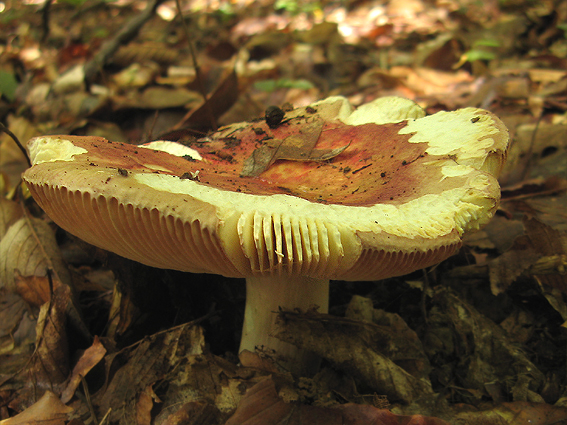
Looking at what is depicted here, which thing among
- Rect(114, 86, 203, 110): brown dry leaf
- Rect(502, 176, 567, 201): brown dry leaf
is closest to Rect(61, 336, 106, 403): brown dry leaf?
Rect(502, 176, 567, 201): brown dry leaf

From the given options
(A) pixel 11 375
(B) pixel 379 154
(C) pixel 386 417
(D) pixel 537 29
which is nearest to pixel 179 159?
(B) pixel 379 154

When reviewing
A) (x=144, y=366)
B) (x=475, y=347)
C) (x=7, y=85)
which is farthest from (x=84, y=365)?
(x=7, y=85)

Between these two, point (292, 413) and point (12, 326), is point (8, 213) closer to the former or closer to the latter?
point (12, 326)

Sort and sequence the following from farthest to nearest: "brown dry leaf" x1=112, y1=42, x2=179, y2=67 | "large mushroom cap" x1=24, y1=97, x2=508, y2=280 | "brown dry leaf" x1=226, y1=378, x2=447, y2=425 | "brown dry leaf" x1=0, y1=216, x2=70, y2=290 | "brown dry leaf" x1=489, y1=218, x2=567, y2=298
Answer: "brown dry leaf" x1=112, y1=42, x2=179, y2=67 < "brown dry leaf" x1=0, y1=216, x2=70, y2=290 < "brown dry leaf" x1=489, y1=218, x2=567, y2=298 < "brown dry leaf" x1=226, y1=378, x2=447, y2=425 < "large mushroom cap" x1=24, y1=97, x2=508, y2=280

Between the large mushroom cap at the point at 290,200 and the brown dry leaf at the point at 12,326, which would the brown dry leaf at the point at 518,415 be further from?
the brown dry leaf at the point at 12,326

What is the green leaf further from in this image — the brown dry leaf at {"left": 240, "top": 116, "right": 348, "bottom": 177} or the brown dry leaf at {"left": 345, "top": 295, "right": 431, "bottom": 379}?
the brown dry leaf at {"left": 345, "top": 295, "right": 431, "bottom": 379}


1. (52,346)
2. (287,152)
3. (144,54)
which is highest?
(287,152)

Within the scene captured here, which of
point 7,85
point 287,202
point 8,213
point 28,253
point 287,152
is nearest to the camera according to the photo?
point 287,202
